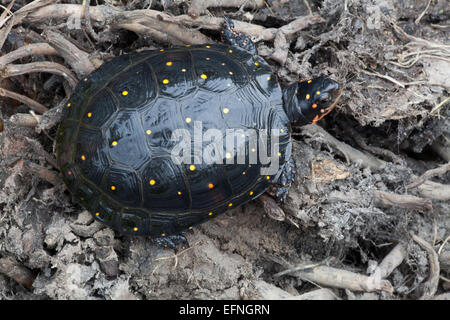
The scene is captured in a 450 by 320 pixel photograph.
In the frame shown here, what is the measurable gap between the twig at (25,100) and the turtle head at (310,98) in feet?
5.54

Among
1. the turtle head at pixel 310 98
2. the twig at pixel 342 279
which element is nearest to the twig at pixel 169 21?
the turtle head at pixel 310 98

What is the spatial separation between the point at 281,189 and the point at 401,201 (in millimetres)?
798

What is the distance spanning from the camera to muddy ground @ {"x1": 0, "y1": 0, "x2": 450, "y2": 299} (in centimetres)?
244

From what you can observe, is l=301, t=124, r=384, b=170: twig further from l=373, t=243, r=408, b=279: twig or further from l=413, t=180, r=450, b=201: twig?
l=373, t=243, r=408, b=279: twig

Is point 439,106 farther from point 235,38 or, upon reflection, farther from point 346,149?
point 235,38

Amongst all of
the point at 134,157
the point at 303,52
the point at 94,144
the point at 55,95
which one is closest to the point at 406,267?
the point at 303,52

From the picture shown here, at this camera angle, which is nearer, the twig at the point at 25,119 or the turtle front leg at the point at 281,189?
the twig at the point at 25,119

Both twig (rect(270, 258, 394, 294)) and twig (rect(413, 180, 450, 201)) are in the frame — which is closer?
twig (rect(270, 258, 394, 294))

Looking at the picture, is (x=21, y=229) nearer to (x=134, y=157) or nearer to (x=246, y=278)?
(x=134, y=157)

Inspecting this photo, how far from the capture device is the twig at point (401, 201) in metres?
2.50

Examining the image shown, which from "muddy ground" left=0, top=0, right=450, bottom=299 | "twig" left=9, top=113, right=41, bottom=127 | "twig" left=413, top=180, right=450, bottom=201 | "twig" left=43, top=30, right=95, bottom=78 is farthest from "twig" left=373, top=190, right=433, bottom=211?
"twig" left=9, top=113, right=41, bottom=127

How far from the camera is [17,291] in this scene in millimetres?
2443

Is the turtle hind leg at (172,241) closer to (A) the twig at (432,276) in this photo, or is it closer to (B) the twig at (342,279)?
(B) the twig at (342,279)

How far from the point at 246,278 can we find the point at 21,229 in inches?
58.5
